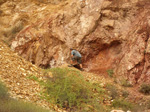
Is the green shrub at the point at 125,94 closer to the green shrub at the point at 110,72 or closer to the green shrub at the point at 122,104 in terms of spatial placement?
the green shrub at the point at 122,104

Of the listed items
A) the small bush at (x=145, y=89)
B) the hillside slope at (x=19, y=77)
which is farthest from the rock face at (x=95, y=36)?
the hillside slope at (x=19, y=77)

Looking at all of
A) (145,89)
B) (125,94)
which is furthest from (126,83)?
(125,94)

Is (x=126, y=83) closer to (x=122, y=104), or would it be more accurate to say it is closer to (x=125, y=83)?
(x=125, y=83)

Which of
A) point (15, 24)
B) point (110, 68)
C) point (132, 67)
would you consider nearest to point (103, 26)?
point (110, 68)

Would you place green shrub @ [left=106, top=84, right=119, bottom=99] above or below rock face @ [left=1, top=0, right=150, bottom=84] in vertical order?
below

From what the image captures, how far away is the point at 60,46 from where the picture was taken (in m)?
11.5

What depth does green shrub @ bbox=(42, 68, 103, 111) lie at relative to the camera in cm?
579

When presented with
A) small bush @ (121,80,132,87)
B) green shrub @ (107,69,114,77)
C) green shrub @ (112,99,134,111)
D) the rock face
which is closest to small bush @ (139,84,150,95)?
small bush @ (121,80,132,87)

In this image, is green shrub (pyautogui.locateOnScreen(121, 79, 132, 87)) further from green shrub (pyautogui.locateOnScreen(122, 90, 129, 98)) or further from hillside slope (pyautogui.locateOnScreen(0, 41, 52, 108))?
hillside slope (pyautogui.locateOnScreen(0, 41, 52, 108))

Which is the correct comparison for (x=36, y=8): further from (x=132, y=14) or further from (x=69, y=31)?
(x=132, y=14)

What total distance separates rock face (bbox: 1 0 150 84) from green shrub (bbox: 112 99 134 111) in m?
2.26

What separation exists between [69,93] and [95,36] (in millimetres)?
5551

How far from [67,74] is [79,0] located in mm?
6813

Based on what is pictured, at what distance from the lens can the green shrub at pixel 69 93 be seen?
5793 millimetres
